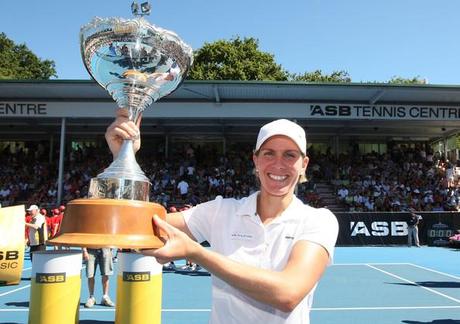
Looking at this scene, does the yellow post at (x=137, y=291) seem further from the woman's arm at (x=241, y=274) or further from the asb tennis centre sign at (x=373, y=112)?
the asb tennis centre sign at (x=373, y=112)

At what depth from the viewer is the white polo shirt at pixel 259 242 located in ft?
6.01

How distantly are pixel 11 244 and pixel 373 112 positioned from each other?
1902cm

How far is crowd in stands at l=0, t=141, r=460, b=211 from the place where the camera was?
2400cm

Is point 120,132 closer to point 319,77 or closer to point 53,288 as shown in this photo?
point 53,288

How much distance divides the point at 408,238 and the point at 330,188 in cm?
693

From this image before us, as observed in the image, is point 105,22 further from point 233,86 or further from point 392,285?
point 233,86

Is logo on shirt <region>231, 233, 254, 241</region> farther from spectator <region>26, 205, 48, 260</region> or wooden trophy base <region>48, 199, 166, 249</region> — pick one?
spectator <region>26, 205, 48, 260</region>

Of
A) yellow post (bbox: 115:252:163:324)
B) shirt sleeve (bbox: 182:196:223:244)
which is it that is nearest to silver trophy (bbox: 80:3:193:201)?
shirt sleeve (bbox: 182:196:223:244)

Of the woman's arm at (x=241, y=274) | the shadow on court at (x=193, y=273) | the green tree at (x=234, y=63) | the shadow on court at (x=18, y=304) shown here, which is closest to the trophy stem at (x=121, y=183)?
the woman's arm at (x=241, y=274)

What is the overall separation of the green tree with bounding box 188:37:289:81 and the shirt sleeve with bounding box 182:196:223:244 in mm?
38050

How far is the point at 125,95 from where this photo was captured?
242 centimetres

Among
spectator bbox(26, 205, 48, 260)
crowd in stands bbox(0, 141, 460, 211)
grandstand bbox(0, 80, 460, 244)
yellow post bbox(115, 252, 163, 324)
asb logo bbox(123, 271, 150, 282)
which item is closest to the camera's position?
yellow post bbox(115, 252, 163, 324)

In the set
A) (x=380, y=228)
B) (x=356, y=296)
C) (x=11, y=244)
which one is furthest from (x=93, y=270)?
(x=380, y=228)

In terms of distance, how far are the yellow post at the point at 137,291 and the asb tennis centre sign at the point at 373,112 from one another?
18376mm
